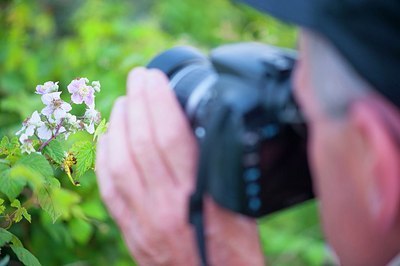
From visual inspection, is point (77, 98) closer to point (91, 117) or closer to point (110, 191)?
point (91, 117)

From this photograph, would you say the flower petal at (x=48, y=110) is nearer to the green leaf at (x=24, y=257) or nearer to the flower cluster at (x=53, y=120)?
the flower cluster at (x=53, y=120)

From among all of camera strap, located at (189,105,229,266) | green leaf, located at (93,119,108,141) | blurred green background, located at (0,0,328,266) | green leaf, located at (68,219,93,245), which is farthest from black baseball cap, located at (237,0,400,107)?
green leaf, located at (68,219,93,245)

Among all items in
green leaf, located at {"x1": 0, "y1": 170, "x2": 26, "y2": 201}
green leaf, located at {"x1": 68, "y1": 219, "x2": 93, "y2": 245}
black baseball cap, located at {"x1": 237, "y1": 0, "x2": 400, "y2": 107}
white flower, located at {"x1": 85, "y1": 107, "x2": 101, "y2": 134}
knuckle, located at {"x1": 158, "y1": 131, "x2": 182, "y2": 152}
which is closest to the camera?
black baseball cap, located at {"x1": 237, "y1": 0, "x2": 400, "y2": 107}

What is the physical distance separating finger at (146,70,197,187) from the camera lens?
0.02m

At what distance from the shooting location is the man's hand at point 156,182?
2.77 feet

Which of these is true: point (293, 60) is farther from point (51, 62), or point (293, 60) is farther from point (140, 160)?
point (51, 62)

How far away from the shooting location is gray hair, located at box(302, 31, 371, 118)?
75 centimetres

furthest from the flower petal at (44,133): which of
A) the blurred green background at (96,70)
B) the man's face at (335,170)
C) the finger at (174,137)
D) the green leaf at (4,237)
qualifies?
the blurred green background at (96,70)

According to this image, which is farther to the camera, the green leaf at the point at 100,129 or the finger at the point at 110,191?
the green leaf at the point at 100,129

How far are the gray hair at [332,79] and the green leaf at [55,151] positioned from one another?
0.42 meters

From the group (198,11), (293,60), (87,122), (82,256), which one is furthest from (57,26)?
(293,60)

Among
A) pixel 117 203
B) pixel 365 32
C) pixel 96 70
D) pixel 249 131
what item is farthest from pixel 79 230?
pixel 365 32

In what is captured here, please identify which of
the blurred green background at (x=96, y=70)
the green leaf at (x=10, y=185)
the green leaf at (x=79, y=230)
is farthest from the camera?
the blurred green background at (x=96, y=70)

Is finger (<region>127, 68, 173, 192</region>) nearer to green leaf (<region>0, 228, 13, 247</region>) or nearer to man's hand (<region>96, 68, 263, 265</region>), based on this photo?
man's hand (<region>96, 68, 263, 265</region>)
